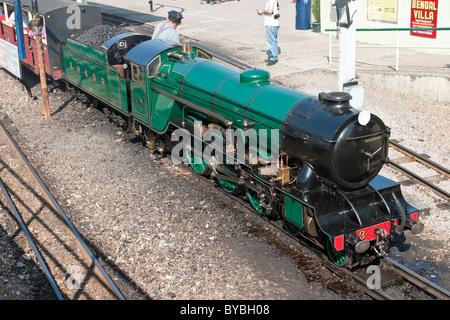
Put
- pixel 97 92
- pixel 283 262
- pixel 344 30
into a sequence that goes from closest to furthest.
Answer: pixel 283 262, pixel 344 30, pixel 97 92

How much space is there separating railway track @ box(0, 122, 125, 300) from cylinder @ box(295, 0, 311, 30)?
1334 centimetres

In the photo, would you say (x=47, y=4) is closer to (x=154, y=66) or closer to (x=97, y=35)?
(x=97, y=35)

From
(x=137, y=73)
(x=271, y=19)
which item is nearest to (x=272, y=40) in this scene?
(x=271, y=19)

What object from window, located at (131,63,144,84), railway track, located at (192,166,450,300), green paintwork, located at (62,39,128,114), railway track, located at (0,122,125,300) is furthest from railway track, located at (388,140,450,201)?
green paintwork, located at (62,39,128,114)

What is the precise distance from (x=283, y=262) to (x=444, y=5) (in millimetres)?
11165

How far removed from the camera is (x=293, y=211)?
7617 mm

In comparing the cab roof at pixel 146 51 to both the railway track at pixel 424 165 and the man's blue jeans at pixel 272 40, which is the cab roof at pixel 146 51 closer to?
the railway track at pixel 424 165

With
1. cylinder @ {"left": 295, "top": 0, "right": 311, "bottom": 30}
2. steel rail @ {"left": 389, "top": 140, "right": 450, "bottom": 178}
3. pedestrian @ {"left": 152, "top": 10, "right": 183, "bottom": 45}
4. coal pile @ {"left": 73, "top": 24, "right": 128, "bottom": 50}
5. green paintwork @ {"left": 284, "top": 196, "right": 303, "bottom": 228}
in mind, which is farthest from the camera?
cylinder @ {"left": 295, "top": 0, "right": 311, "bottom": 30}

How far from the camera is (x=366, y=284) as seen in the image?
273 inches

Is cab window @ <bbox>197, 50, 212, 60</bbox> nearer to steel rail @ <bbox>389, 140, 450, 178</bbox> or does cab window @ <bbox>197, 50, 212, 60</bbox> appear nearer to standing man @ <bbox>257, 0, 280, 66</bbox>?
steel rail @ <bbox>389, 140, 450, 178</bbox>

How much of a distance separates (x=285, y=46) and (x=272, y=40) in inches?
115

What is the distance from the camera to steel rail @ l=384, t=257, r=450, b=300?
6652mm
